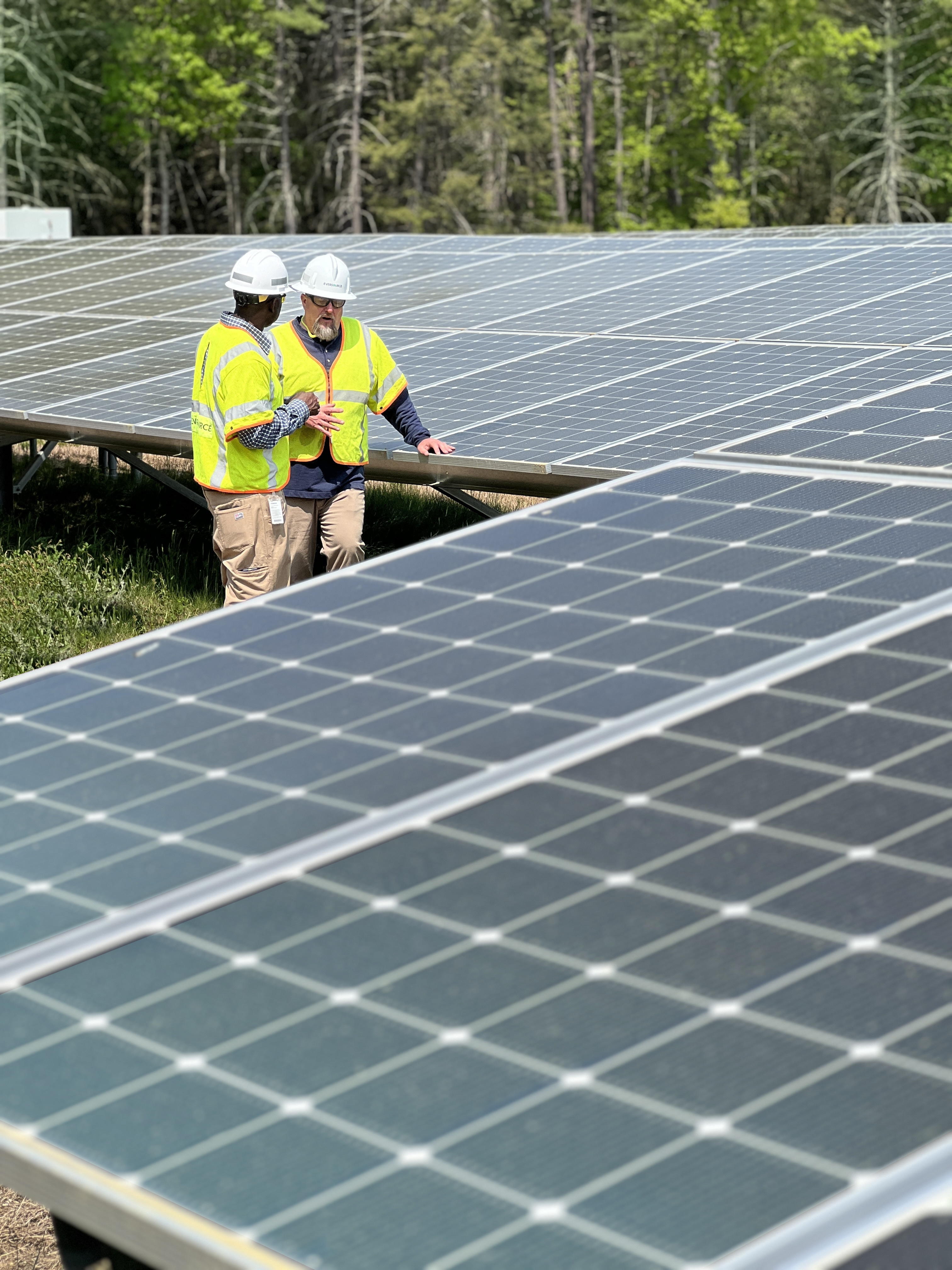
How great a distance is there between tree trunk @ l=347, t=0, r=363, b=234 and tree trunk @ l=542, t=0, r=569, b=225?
780 centimetres

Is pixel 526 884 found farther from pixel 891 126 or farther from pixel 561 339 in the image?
pixel 891 126

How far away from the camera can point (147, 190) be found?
2677 inches

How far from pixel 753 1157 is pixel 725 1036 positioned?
1.12ft

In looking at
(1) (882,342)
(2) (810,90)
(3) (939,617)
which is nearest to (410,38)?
(2) (810,90)

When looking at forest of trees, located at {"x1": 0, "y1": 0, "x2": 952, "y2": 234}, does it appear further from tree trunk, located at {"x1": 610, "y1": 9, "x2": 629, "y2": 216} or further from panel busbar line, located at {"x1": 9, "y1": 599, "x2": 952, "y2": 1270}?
panel busbar line, located at {"x1": 9, "y1": 599, "x2": 952, "y2": 1270}

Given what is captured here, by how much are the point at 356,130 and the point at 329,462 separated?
60.4 meters

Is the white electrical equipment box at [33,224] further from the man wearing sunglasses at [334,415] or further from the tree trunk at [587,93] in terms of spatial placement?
the tree trunk at [587,93]

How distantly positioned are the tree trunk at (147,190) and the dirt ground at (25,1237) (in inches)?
2583

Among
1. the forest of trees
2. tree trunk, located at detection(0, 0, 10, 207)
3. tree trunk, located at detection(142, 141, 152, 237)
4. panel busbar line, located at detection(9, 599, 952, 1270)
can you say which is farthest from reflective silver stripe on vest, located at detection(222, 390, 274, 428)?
tree trunk, located at detection(142, 141, 152, 237)

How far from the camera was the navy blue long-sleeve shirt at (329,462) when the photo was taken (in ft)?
33.0

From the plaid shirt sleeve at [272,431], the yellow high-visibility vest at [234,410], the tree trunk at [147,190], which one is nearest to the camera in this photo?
the yellow high-visibility vest at [234,410]

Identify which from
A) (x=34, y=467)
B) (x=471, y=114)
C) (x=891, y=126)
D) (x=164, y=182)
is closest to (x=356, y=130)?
(x=471, y=114)

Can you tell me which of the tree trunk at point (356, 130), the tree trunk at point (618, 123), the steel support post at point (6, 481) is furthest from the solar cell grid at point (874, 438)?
the tree trunk at point (356, 130)

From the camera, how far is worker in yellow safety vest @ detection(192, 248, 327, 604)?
9.16 meters
